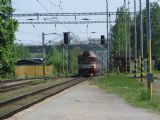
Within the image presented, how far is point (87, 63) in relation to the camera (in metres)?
75.4

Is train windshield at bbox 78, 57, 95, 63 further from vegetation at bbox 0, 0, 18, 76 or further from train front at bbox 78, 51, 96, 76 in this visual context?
vegetation at bbox 0, 0, 18, 76

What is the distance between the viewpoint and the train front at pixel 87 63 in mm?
75188

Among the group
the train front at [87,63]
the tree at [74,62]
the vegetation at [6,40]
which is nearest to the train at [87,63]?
the train front at [87,63]

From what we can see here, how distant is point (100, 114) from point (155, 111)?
250 centimetres

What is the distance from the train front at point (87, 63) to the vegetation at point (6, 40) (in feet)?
142

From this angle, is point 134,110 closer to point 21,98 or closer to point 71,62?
point 21,98

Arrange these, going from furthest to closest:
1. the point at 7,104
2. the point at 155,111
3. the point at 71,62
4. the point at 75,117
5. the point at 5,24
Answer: the point at 71,62
the point at 5,24
the point at 7,104
the point at 155,111
the point at 75,117

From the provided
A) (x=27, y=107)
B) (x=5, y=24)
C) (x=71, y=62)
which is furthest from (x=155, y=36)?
(x=27, y=107)

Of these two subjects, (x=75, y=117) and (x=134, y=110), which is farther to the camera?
(x=134, y=110)

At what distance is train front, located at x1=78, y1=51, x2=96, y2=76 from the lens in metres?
75.2

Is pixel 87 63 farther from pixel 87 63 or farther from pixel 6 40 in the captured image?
pixel 6 40

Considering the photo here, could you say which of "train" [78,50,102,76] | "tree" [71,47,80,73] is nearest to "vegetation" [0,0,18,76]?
"train" [78,50,102,76]

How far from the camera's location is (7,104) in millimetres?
24359

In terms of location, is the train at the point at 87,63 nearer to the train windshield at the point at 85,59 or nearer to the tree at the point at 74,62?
the train windshield at the point at 85,59
